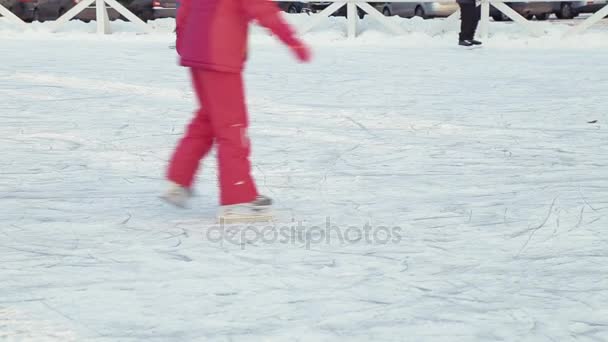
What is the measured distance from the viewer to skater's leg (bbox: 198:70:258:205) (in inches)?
170

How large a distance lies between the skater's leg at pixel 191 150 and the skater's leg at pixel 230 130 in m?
0.14

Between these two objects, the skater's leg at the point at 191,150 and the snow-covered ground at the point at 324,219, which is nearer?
the snow-covered ground at the point at 324,219

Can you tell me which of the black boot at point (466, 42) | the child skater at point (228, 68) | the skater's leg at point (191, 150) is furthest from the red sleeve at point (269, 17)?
the black boot at point (466, 42)

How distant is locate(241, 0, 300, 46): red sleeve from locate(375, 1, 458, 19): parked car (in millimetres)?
16747

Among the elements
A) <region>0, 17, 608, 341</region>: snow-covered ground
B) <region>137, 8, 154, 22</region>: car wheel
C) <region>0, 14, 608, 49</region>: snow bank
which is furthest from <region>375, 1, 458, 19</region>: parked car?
<region>0, 17, 608, 341</region>: snow-covered ground

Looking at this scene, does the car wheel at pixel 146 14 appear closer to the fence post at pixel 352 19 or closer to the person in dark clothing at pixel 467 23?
the fence post at pixel 352 19

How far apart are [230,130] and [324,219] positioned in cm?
55

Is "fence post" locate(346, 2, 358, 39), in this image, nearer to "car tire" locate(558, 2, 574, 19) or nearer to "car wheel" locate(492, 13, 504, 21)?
"car wheel" locate(492, 13, 504, 21)

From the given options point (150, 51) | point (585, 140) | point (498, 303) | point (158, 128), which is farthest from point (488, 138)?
point (150, 51)

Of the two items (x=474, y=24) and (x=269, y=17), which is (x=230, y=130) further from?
(x=474, y=24)

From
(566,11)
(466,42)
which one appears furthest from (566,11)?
(466,42)

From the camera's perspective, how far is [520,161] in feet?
19.9

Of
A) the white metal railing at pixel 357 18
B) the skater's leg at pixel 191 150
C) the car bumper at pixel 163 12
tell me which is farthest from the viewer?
the car bumper at pixel 163 12

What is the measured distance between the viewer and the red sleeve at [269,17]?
423cm
